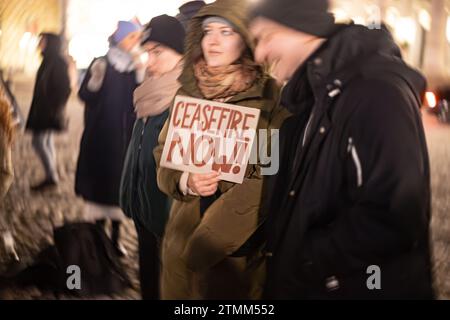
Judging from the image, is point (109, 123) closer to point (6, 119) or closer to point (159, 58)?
point (159, 58)

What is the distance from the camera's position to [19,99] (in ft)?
7.88

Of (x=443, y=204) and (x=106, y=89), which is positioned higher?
(x=106, y=89)

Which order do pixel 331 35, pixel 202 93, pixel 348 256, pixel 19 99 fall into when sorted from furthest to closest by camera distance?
pixel 19 99 → pixel 202 93 → pixel 331 35 → pixel 348 256

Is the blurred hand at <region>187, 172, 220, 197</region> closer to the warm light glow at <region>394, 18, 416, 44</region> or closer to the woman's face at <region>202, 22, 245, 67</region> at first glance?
the woman's face at <region>202, 22, 245, 67</region>

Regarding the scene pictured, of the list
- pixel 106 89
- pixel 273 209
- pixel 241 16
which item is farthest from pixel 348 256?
pixel 106 89

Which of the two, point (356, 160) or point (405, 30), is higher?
point (405, 30)

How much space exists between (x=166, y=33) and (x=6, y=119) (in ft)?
2.91

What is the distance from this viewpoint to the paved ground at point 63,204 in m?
2.25

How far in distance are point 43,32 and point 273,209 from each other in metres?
1.35

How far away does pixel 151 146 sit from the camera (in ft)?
7.60

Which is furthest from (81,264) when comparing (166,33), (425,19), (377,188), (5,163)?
(425,19)

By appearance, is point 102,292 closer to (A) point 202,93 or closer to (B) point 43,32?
(A) point 202,93

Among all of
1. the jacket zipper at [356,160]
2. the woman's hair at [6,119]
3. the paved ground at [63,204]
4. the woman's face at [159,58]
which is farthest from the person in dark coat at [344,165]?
the woman's hair at [6,119]

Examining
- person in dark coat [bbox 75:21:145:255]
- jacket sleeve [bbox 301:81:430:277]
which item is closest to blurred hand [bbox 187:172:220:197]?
person in dark coat [bbox 75:21:145:255]
